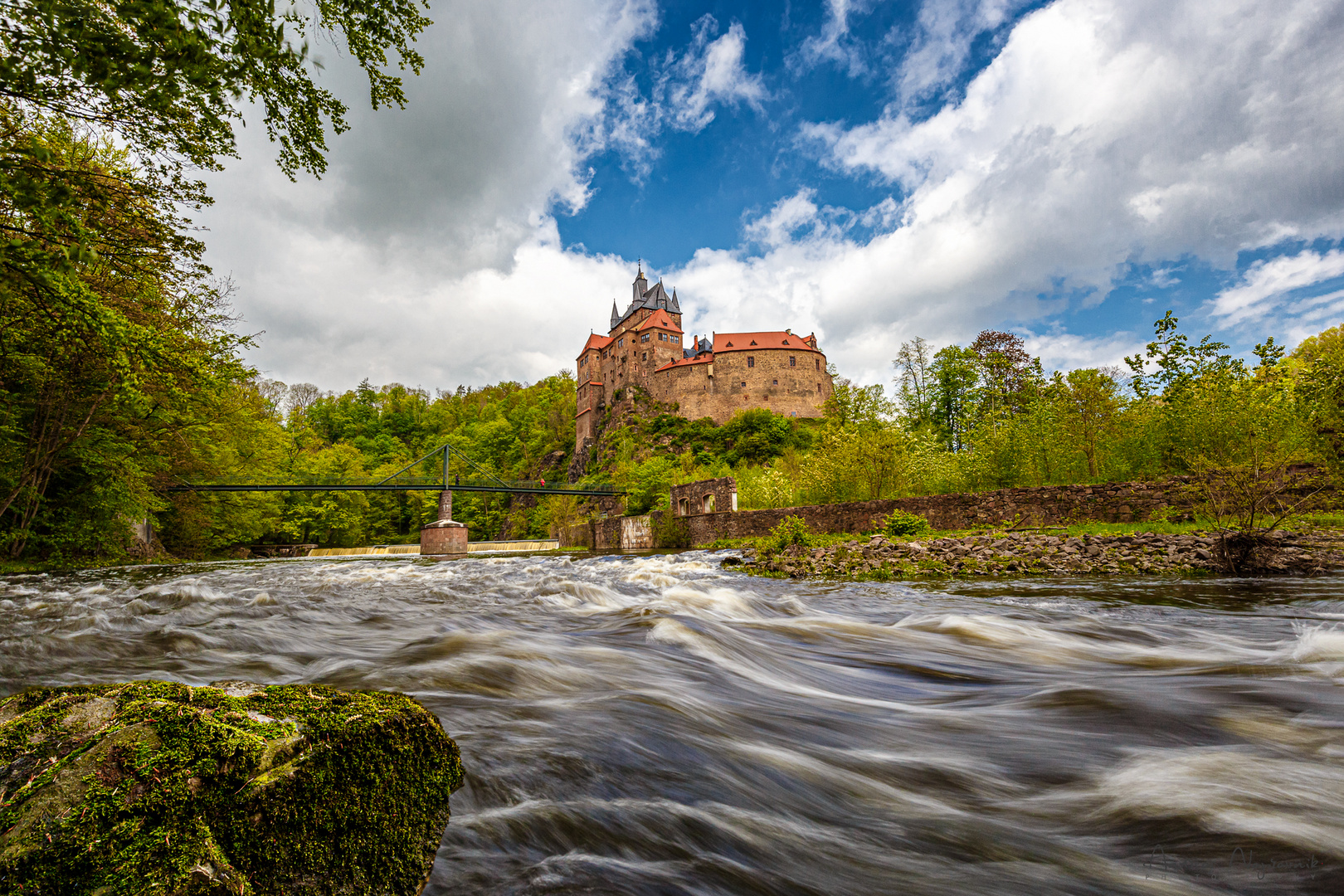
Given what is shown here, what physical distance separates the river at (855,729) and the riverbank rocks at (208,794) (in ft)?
1.18

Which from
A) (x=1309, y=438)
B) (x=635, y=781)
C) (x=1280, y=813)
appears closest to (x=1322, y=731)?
(x=1280, y=813)

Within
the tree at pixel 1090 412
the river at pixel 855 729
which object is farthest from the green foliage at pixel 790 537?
the tree at pixel 1090 412

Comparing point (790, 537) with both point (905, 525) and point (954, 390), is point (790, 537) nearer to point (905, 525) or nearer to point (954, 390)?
point (905, 525)

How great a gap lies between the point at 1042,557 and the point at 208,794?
13.7 meters

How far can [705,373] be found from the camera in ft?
240

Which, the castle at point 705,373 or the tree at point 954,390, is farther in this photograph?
the castle at point 705,373

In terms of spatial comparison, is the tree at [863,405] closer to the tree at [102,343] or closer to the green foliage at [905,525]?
the green foliage at [905,525]

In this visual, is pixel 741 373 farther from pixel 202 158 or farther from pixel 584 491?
pixel 202 158

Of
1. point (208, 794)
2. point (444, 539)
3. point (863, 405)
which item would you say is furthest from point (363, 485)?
point (208, 794)

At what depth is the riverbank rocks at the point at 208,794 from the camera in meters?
1.15

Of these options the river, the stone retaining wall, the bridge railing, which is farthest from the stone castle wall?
the river

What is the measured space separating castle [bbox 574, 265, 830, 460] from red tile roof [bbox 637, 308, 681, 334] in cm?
11

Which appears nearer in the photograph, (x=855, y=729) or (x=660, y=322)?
(x=855, y=729)

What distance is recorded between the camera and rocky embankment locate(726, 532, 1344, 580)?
30.6ft
